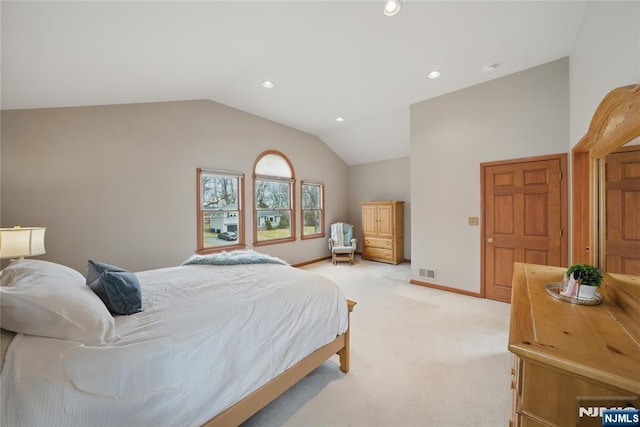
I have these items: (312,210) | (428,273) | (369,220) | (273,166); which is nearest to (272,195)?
(273,166)

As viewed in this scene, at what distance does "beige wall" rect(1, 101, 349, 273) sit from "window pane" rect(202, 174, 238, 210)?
0.70 ft

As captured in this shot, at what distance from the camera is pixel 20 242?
2062mm

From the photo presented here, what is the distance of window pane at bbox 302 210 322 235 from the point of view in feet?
19.5

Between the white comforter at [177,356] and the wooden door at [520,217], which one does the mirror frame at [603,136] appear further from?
the white comforter at [177,356]

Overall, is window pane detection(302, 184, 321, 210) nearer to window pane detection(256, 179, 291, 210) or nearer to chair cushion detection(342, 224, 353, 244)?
window pane detection(256, 179, 291, 210)

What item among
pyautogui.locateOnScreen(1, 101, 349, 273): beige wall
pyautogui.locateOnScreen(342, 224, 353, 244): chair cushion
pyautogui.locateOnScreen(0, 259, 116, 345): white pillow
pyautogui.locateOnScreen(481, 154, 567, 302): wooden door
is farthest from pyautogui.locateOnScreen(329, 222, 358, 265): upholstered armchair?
pyautogui.locateOnScreen(0, 259, 116, 345): white pillow

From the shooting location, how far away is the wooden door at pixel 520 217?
10.1ft

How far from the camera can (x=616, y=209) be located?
1.39 metres

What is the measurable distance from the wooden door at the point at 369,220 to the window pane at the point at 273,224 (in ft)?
6.38

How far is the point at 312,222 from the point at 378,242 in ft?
5.52

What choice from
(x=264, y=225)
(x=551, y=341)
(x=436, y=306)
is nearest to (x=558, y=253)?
(x=436, y=306)

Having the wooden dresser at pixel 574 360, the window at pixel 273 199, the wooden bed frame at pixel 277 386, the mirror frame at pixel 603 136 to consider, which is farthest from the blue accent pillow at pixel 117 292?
the window at pixel 273 199

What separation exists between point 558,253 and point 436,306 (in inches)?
63.5

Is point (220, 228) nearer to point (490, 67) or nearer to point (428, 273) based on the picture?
point (428, 273)
